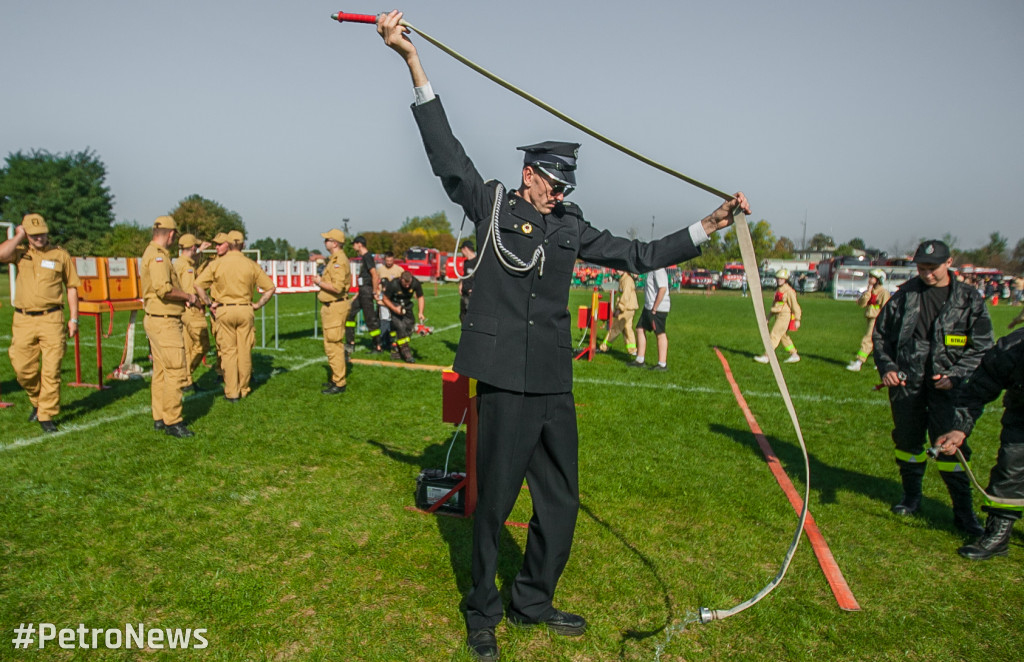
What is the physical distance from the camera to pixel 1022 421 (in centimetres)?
440

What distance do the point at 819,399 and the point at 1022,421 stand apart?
590cm

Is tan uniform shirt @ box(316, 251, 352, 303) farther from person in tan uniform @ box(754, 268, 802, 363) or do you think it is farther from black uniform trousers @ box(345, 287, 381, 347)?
person in tan uniform @ box(754, 268, 802, 363)

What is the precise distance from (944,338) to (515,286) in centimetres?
382

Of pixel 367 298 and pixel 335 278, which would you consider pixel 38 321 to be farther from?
pixel 367 298

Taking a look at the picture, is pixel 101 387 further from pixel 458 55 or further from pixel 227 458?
pixel 458 55

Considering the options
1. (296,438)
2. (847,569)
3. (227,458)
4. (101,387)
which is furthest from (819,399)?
(101,387)

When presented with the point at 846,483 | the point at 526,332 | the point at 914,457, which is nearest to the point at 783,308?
the point at 846,483

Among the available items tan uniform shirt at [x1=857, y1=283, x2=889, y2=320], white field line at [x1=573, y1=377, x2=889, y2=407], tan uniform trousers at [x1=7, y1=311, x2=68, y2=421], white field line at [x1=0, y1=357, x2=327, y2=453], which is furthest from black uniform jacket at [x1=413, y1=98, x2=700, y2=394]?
tan uniform shirt at [x1=857, y1=283, x2=889, y2=320]

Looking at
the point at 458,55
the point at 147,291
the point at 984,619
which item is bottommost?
the point at 984,619

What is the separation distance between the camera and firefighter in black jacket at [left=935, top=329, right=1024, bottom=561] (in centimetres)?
434

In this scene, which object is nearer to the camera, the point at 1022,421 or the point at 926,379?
the point at 1022,421

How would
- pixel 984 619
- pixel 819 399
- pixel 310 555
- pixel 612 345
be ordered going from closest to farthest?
pixel 984 619
pixel 310 555
pixel 819 399
pixel 612 345

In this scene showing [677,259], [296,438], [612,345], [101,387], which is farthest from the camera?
[612,345]

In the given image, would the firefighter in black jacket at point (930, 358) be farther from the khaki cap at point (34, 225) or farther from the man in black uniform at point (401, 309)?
the man in black uniform at point (401, 309)
